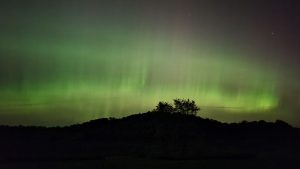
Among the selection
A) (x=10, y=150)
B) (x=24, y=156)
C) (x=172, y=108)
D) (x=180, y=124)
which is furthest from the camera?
(x=172, y=108)

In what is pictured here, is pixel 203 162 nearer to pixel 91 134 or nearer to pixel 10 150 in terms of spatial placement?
pixel 10 150

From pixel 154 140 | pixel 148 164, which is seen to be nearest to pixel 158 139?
pixel 154 140

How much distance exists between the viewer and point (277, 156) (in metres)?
83.5

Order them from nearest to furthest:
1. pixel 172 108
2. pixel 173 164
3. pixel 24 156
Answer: pixel 173 164 → pixel 24 156 → pixel 172 108

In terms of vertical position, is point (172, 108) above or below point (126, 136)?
above

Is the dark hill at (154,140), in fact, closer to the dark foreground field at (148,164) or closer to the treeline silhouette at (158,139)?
the treeline silhouette at (158,139)

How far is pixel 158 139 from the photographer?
4026 inches

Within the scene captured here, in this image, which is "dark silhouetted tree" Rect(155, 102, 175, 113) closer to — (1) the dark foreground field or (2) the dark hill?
(2) the dark hill

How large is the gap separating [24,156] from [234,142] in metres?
53.3

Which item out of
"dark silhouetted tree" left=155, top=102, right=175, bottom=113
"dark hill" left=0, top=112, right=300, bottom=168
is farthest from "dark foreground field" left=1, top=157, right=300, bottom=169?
"dark silhouetted tree" left=155, top=102, right=175, bottom=113

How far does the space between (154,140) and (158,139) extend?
942 mm

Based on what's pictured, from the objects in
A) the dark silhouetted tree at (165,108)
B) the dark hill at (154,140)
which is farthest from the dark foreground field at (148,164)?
the dark silhouetted tree at (165,108)

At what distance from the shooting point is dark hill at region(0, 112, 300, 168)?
8388 centimetres

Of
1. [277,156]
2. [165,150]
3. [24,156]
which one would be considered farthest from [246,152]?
[24,156]
